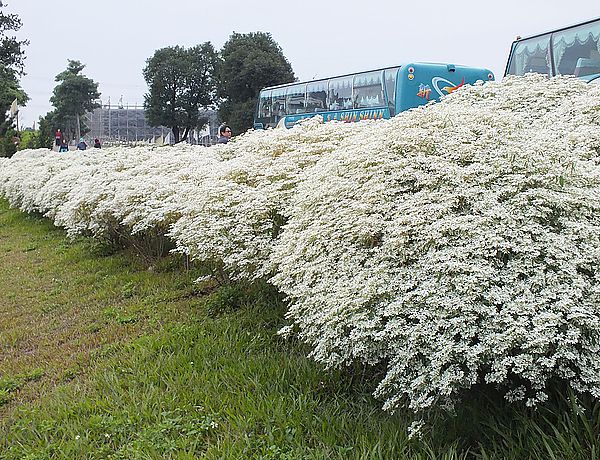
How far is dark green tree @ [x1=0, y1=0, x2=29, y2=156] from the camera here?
24.2 meters

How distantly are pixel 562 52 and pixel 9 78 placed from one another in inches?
899

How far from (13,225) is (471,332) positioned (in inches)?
403

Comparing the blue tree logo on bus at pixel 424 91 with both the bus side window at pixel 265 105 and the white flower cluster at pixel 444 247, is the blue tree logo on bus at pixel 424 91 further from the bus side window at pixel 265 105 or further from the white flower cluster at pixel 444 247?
the white flower cluster at pixel 444 247

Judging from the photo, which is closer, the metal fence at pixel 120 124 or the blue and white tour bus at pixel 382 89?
the blue and white tour bus at pixel 382 89

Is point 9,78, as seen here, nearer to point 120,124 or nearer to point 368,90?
point 368,90

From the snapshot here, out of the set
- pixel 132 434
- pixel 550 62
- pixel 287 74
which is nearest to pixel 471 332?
pixel 132 434

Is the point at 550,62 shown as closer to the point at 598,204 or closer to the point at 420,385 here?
the point at 598,204

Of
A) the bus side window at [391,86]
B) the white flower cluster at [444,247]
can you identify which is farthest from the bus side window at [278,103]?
the white flower cluster at [444,247]

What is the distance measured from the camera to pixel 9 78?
82.1ft

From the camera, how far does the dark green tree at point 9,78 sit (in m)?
24.2

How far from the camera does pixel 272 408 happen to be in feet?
8.87

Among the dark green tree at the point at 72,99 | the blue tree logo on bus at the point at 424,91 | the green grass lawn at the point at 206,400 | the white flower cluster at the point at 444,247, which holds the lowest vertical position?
the green grass lawn at the point at 206,400

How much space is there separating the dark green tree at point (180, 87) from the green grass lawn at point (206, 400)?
4138 centimetres

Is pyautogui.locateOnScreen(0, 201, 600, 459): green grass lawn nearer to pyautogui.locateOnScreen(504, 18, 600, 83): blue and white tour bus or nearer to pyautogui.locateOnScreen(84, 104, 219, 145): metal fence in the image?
pyautogui.locateOnScreen(504, 18, 600, 83): blue and white tour bus
